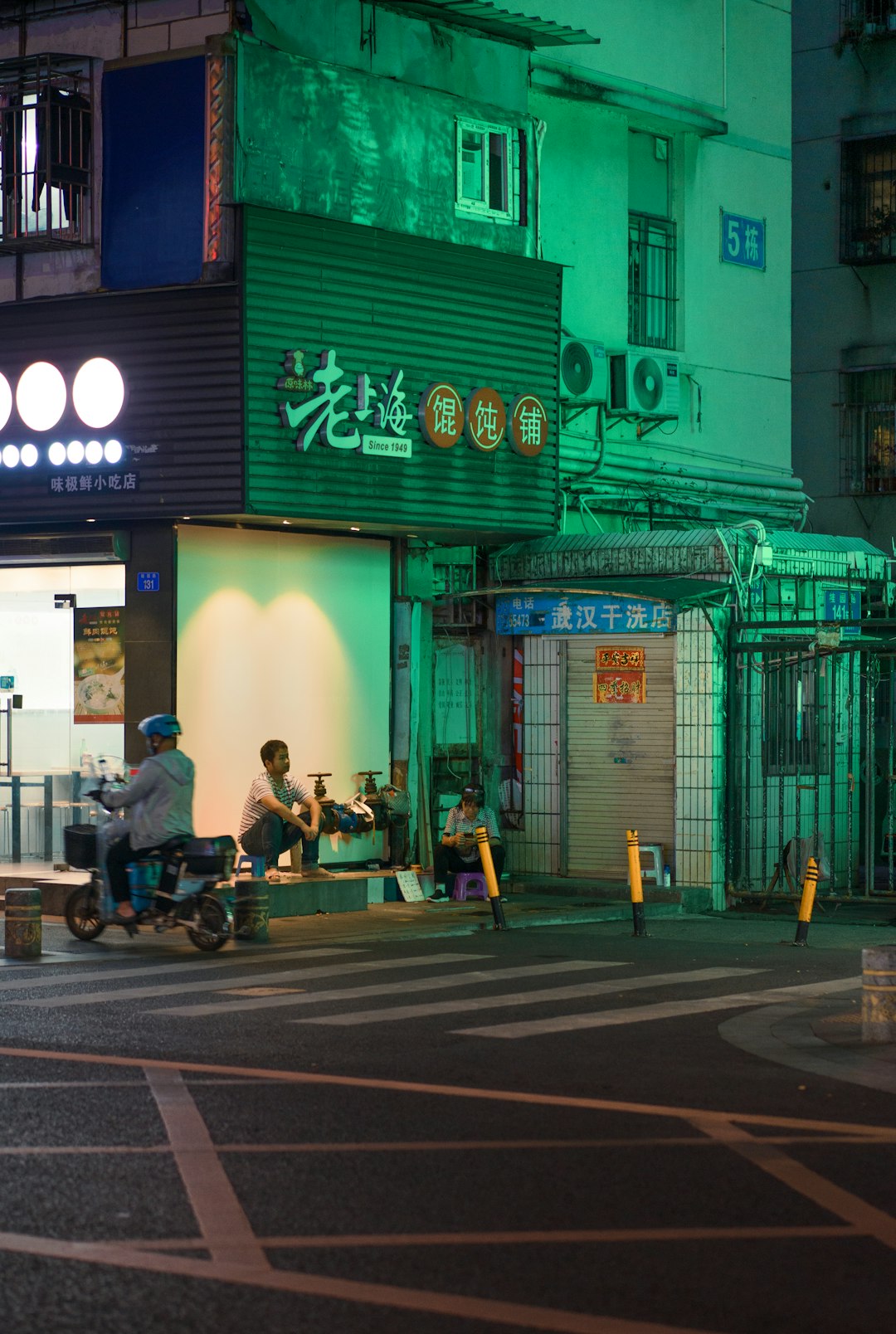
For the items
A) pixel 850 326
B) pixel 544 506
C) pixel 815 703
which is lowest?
pixel 815 703

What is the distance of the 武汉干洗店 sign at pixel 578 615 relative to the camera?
818 inches

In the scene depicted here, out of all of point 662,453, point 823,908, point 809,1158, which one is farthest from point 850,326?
point 809,1158

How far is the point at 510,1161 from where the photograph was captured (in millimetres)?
7797

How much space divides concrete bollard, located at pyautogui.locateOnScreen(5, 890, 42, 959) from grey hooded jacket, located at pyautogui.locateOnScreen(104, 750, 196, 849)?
1017 mm

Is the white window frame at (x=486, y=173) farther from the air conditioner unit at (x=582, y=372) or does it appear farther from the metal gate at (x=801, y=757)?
the metal gate at (x=801, y=757)

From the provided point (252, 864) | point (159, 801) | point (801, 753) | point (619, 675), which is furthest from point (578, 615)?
point (159, 801)

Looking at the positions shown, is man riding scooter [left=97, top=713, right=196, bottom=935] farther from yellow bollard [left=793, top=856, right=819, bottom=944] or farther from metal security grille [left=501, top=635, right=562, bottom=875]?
metal security grille [left=501, top=635, right=562, bottom=875]

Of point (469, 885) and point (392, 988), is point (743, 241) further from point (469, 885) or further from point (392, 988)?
point (392, 988)

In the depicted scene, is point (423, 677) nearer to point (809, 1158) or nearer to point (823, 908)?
point (823, 908)

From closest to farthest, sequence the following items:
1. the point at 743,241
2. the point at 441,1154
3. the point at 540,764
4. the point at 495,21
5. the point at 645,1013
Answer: the point at 441,1154 → the point at 645,1013 → the point at 495,21 → the point at 540,764 → the point at 743,241

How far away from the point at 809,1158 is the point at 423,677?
1371 cm

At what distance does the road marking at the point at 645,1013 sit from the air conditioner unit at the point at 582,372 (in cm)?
1005

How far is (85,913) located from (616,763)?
713cm

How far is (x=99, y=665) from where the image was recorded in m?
19.4
